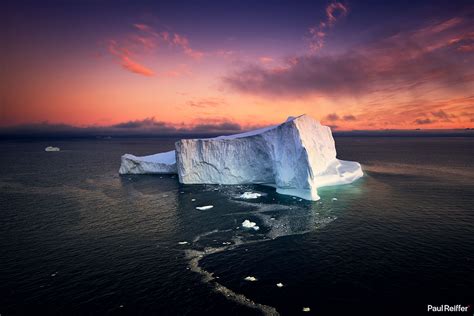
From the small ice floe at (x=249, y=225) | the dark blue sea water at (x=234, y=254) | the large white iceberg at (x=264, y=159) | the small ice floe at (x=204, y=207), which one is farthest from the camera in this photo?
the large white iceberg at (x=264, y=159)

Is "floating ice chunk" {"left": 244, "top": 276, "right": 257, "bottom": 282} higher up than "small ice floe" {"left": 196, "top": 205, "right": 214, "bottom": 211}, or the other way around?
"small ice floe" {"left": 196, "top": 205, "right": 214, "bottom": 211}

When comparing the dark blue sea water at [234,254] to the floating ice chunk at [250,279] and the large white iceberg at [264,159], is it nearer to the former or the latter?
the floating ice chunk at [250,279]

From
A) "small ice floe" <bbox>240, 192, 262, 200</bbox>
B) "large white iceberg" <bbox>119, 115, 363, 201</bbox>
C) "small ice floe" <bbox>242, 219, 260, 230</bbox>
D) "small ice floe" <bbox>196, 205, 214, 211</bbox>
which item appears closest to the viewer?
"small ice floe" <bbox>242, 219, 260, 230</bbox>

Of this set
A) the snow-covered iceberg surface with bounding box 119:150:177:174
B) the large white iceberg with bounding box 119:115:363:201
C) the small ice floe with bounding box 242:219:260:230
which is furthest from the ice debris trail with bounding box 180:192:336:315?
the snow-covered iceberg surface with bounding box 119:150:177:174

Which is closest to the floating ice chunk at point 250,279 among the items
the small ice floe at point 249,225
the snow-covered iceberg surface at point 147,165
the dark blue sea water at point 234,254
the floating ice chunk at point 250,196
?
the dark blue sea water at point 234,254

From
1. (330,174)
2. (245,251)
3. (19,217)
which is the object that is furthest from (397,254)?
(19,217)

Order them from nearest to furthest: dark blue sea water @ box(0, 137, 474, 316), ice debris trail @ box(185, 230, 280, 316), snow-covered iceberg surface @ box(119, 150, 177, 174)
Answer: ice debris trail @ box(185, 230, 280, 316), dark blue sea water @ box(0, 137, 474, 316), snow-covered iceberg surface @ box(119, 150, 177, 174)

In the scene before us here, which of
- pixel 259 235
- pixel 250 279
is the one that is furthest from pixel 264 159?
pixel 250 279

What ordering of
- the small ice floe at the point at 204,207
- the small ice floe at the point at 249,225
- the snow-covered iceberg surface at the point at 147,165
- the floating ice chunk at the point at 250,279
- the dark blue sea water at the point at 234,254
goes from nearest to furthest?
the dark blue sea water at the point at 234,254, the floating ice chunk at the point at 250,279, the small ice floe at the point at 249,225, the small ice floe at the point at 204,207, the snow-covered iceberg surface at the point at 147,165

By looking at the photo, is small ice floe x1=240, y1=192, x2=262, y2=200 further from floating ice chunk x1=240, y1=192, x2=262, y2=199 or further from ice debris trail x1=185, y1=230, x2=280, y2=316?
ice debris trail x1=185, y1=230, x2=280, y2=316
